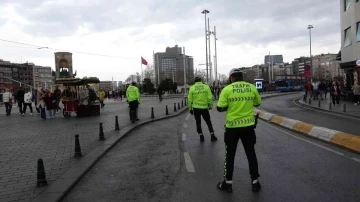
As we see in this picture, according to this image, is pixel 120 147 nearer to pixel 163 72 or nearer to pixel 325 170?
pixel 325 170

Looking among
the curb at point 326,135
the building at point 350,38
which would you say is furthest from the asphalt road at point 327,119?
the building at point 350,38

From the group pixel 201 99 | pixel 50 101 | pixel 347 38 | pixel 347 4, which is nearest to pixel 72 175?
pixel 201 99

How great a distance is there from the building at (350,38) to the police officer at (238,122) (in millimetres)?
26503

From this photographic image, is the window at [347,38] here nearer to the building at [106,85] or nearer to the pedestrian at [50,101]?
the pedestrian at [50,101]

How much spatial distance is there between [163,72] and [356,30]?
8551 cm

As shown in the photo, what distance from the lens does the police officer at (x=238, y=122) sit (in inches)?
218

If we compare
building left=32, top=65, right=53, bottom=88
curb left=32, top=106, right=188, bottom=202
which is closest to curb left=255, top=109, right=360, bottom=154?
curb left=32, top=106, right=188, bottom=202

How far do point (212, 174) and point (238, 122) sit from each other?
1.51 meters

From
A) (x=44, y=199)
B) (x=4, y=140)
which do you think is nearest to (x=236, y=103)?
(x=44, y=199)

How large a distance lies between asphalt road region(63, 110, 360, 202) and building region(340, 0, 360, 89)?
22.9 m

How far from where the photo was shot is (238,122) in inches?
218

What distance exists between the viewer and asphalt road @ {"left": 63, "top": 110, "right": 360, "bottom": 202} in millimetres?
5383

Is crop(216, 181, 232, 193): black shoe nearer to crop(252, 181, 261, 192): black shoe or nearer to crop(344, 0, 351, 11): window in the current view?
crop(252, 181, 261, 192): black shoe

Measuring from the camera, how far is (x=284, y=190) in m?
5.48
